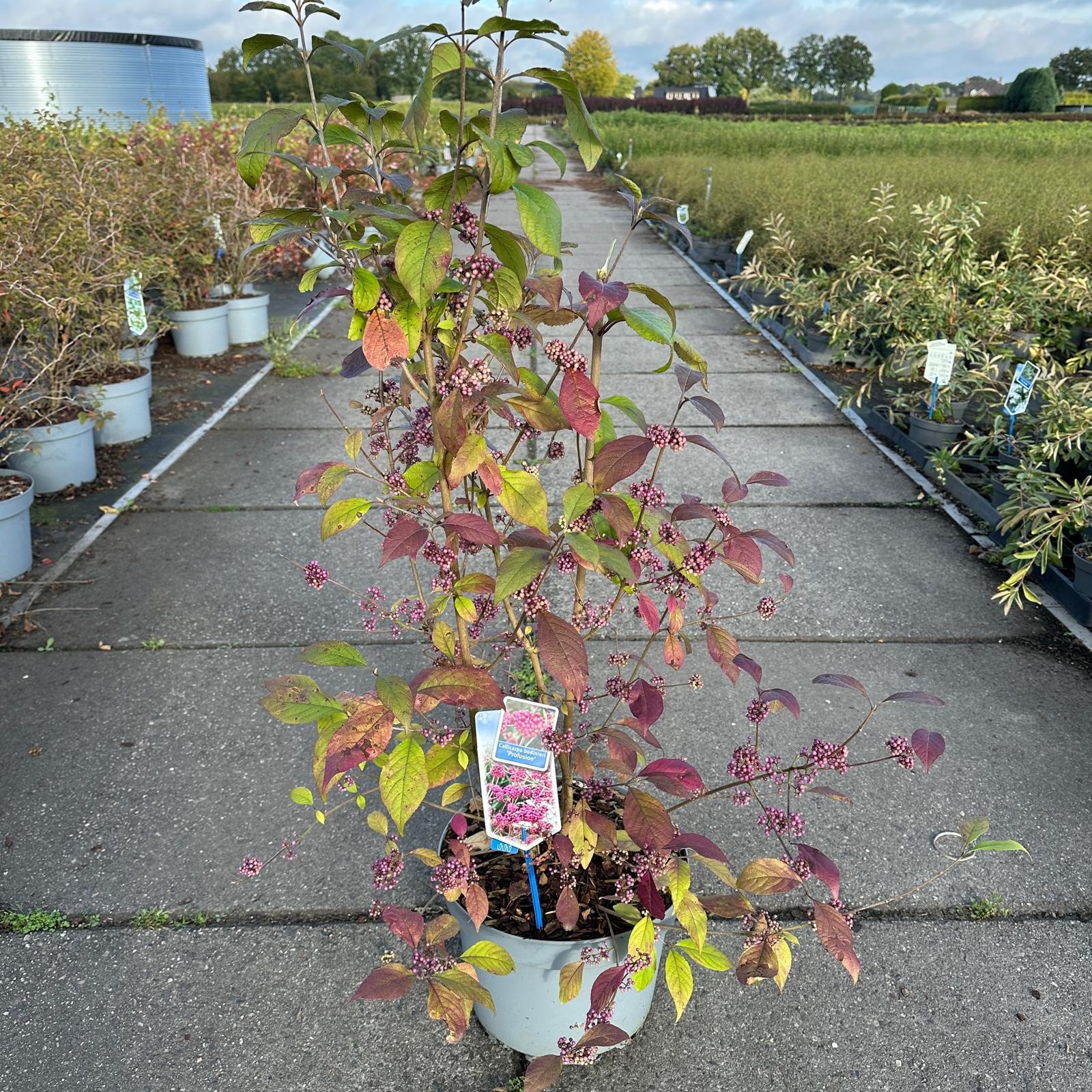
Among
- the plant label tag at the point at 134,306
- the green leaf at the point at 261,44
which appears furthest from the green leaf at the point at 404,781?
the plant label tag at the point at 134,306

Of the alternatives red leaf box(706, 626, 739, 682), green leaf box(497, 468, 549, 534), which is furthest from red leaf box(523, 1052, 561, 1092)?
red leaf box(706, 626, 739, 682)

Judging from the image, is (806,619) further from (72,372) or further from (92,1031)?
(72,372)

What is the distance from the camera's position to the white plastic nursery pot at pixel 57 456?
4.18 m

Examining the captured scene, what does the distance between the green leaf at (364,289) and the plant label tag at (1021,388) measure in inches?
140

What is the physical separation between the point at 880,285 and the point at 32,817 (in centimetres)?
551

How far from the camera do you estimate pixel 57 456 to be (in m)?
4.29

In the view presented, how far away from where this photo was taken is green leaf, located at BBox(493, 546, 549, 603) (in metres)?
1.22

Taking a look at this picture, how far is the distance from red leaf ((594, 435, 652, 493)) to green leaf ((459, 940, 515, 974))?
32.0 inches

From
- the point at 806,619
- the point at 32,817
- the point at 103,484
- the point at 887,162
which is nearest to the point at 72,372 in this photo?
the point at 103,484

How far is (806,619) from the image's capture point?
3414 millimetres

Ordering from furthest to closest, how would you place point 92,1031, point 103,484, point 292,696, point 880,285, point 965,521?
point 880,285
point 103,484
point 965,521
point 92,1031
point 292,696

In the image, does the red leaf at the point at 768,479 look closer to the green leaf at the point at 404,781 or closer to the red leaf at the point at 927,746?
the red leaf at the point at 927,746

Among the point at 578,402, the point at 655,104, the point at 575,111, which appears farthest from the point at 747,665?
the point at 655,104

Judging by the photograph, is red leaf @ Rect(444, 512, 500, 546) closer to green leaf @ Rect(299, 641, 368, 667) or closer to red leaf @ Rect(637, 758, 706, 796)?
green leaf @ Rect(299, 641, 368, 667)
